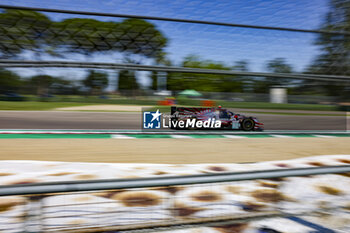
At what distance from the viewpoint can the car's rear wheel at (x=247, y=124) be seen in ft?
26.8

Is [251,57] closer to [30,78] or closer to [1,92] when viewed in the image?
[30,78]

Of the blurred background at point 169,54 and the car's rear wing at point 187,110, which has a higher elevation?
the blurred background at point 169,54

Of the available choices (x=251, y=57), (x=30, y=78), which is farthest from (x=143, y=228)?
(x=251, y=57)

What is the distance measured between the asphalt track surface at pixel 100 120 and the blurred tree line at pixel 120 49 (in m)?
0.83

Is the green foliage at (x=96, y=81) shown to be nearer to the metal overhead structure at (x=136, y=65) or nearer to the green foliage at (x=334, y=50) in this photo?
the metal overhead structure at (x=136, y=65)

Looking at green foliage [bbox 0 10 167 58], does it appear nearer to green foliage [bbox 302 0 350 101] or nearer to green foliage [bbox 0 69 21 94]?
green foliage [bbox 0 69 21 94]

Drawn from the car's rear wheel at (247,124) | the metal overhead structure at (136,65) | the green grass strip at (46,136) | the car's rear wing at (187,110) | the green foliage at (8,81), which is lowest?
the green grass strip at (46,136)

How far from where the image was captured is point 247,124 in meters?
8.25

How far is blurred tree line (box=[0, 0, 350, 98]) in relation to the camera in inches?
197

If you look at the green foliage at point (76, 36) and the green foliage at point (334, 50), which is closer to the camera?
the green foliage at point (76, 36)

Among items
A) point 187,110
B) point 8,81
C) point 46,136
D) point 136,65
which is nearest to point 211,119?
point 187,110

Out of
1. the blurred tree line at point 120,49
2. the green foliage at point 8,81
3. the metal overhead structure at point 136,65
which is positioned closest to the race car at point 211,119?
the blurred tree line at point 120,49

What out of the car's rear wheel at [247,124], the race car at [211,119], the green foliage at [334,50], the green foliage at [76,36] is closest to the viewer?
the green foliage at [76,36]

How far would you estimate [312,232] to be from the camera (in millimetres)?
2211
